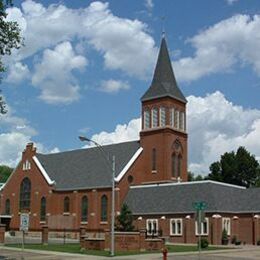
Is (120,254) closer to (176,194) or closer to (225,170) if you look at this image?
(176,194)

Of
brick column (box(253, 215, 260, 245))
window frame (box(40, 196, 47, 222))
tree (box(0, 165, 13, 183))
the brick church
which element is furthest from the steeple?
tree (box(0, 165, 13, 183))

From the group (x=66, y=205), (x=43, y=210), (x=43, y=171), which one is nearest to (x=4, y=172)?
(x=43, y=171)

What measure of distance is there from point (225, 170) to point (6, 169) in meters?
75.6

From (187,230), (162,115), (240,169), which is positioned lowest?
(187,230)

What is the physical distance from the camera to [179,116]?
77812mm

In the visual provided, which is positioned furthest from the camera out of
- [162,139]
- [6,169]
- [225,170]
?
[6,169]

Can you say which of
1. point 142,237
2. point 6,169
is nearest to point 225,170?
point 142,237

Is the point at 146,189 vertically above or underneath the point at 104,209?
above

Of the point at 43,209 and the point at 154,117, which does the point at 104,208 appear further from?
the point at 154,117

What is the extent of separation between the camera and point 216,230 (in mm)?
59812

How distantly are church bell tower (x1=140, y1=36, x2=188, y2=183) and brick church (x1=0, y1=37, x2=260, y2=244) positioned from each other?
0.13 m

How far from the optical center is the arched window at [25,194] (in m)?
85.1

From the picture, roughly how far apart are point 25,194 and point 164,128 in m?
26.0

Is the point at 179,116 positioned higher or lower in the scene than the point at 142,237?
higher
